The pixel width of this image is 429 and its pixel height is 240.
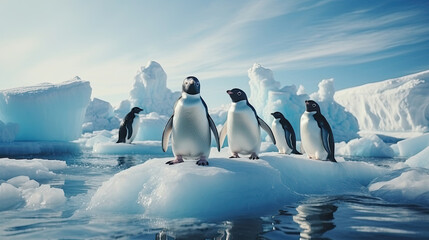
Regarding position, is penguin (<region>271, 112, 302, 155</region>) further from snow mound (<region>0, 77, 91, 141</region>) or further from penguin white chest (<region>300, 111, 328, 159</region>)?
snow mound (<region>0, 77, 91, 141</region>)

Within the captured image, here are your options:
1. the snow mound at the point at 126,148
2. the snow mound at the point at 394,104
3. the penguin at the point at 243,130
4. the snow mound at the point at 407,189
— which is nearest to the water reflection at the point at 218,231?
the penguin at the point at 243,130

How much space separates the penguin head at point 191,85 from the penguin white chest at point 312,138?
274 centimetres

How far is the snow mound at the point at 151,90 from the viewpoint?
3506cm

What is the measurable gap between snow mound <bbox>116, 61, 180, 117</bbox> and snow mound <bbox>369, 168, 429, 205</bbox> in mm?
32551

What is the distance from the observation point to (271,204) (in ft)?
11.2

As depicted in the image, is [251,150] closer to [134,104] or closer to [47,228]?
[47,228]

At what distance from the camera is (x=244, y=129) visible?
4.46 m

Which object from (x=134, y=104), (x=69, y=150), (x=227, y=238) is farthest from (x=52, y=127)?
(x=227, y=238)

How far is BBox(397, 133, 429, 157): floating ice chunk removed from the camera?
575 inches

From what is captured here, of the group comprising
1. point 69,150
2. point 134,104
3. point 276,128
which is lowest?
point 69,150

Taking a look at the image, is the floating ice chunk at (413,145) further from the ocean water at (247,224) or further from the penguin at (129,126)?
the penguin at (129,126)

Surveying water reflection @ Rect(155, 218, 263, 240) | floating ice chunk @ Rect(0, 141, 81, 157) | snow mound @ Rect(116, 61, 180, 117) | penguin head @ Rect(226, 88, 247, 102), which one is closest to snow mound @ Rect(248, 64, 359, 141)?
snow mound @ Rect(116, 61, 180, 117)

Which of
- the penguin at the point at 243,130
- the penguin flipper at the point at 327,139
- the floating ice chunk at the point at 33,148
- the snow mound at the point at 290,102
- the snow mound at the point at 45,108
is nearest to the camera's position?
the penguin at the point at 243,130

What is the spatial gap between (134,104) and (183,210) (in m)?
34.1
